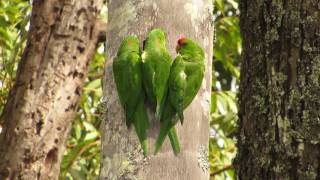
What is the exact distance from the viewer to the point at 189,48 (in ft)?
3.53

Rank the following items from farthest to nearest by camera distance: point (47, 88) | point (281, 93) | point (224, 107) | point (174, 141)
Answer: point (224, 107) → point (47, 88) → point (281, 93) → point (174, 141)

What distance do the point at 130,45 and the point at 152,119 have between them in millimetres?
116

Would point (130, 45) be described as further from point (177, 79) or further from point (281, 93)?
point (281, 93)

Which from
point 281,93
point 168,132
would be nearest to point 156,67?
point 168,132

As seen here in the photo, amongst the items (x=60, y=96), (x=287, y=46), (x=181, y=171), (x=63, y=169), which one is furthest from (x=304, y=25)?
(x=63, y=169)

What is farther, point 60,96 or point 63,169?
point 63,169

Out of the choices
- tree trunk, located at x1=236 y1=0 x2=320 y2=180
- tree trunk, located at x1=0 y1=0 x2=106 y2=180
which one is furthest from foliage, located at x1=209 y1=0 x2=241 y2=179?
tree trunk, located at x1=236 y1=0 x2=320 y2=180

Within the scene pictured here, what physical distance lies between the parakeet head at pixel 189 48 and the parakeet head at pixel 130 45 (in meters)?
0.06

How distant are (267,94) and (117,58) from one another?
680 millimetres

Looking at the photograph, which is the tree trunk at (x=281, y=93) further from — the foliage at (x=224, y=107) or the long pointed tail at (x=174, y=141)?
the foliage at (x=224, y=107)

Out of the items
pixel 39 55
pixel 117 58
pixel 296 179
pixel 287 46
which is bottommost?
pixel 296 179

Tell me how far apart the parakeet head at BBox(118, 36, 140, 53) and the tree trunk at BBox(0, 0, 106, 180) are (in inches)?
56.7

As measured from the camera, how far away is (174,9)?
111 centimetres

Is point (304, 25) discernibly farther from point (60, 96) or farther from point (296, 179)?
point (60, 96)
